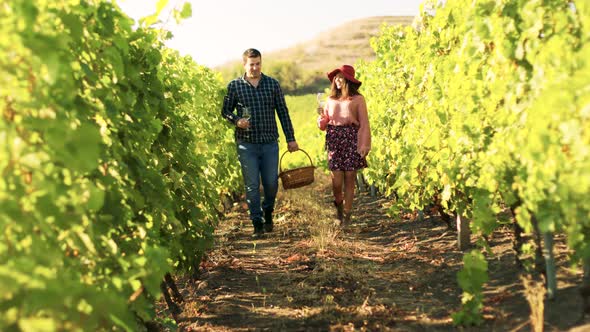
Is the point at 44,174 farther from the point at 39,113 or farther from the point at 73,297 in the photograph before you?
the point at 73,297

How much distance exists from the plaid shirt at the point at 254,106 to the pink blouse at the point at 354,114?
26.9 inches

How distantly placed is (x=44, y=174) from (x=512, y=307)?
2603 millimetres

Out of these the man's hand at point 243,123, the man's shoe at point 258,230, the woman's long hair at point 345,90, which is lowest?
the man's shoe at point 258,230

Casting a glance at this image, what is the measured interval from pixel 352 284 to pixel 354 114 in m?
2.60

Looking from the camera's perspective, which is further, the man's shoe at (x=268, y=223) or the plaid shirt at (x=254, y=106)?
the man's shoe at (x=268, y=223)

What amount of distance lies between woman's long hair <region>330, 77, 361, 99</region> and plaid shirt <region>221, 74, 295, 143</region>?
0.66 m

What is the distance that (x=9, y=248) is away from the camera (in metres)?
2.05

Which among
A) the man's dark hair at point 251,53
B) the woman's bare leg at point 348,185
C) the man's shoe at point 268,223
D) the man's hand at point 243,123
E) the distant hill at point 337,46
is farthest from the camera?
the distant hill at point 337,46

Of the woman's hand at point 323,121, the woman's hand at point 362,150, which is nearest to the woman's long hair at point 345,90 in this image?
the woman's hand at point 323,121

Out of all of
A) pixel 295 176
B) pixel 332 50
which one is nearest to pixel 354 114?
pixel 295 176

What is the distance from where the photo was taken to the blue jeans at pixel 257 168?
626cm

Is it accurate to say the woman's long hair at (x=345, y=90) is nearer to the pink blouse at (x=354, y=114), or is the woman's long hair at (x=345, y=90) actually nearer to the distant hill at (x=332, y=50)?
the pink blouse at (x=354, y=114)

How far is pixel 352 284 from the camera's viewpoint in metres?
4.30

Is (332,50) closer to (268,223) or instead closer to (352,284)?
(268,223)
